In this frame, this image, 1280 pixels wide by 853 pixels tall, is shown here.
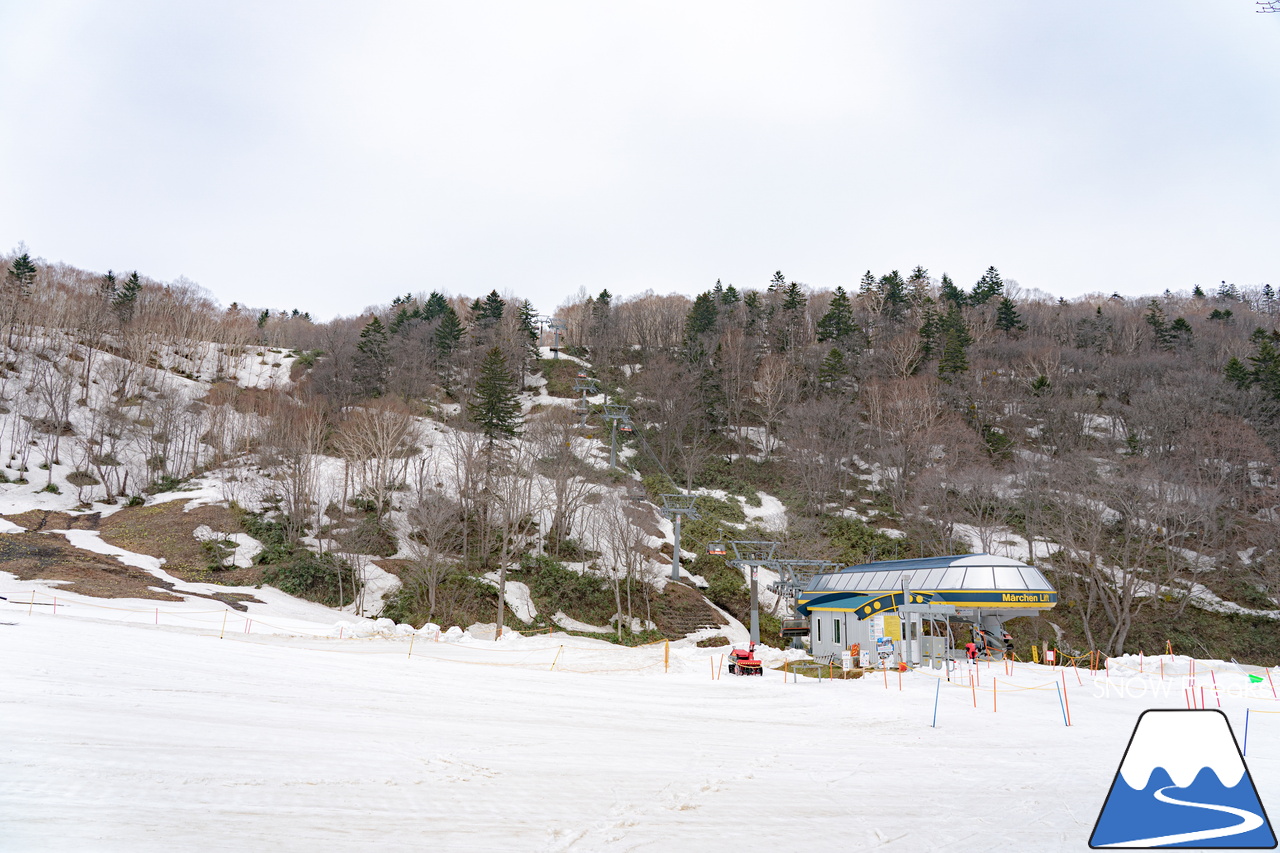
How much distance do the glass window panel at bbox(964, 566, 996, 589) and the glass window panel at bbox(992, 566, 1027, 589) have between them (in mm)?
257

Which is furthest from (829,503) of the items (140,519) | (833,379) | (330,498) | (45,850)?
(45,850)

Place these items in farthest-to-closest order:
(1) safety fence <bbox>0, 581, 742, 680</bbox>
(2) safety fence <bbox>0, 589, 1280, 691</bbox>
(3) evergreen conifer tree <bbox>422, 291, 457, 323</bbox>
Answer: (3) evergreen conifer tree <bbox>422, 291, 457, 323</bbox> < (1) safety fence <bbox>0, 581, 742, 680</bbox> < (2) safety fence <bbox>0, 589, 1280, 691</bbox>

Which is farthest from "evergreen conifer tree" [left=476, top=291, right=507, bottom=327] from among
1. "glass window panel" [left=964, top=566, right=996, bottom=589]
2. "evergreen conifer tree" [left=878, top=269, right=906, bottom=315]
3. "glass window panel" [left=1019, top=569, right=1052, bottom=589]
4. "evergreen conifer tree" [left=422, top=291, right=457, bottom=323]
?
"glass window panel" [left=1019, top=569, right=1052, bottom=589]

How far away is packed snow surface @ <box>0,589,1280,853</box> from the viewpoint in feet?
20.1

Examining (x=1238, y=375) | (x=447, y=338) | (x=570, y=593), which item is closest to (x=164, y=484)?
(x=447, y=338)

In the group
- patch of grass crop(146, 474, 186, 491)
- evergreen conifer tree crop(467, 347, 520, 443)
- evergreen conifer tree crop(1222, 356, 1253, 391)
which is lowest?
patch of grass crop(146, 474, 186, 491)

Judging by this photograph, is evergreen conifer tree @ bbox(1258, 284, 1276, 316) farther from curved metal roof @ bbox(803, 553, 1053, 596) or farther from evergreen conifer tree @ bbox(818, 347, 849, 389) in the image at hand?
curved metal roof @ bbox(803, 553, 1053, 596)

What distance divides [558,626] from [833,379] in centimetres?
3739

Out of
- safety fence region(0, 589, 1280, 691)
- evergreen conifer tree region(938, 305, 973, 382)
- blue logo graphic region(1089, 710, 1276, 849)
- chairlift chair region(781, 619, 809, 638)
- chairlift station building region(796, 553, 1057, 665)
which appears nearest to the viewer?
blue logo graphic region(1089, 710, 1276, 849)

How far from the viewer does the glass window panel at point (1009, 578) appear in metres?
26.3

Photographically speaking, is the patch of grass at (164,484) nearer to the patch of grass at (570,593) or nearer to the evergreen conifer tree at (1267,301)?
the patch of grass at (570,593)

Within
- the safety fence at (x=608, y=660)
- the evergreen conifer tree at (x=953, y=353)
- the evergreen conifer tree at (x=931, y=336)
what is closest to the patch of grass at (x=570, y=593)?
the safety fence at (x=608, y=660)

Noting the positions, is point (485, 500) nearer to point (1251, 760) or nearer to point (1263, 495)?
point (1251, 760)

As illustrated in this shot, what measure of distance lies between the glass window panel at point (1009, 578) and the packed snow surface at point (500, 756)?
8.16 meters
